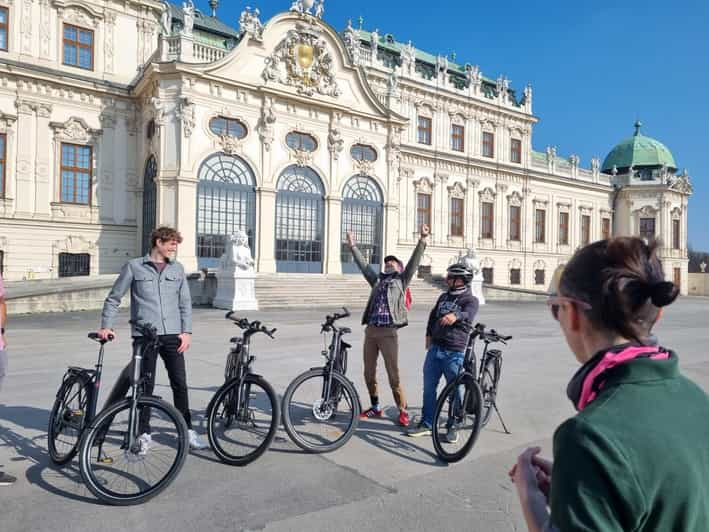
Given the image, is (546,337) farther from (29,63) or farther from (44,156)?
(29,63)

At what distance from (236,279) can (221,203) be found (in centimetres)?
754

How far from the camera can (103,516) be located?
359cm

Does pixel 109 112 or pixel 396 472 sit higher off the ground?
pixel 109 112

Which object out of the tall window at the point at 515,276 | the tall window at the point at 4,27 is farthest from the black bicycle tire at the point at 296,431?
the tall window at the point at 515,276

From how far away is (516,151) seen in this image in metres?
41.2

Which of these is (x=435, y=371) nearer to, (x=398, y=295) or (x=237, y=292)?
(x=398, y=295)

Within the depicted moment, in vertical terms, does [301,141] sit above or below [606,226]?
above

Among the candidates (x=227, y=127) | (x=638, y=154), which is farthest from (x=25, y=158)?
(x=638, y=154)

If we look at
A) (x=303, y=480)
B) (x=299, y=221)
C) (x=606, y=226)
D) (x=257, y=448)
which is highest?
(x=606, y=226)

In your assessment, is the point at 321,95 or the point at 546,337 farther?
the point at 321,95

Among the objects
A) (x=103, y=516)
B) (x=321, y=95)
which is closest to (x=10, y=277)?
(x=321, y=95)

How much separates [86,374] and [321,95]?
85.4ft

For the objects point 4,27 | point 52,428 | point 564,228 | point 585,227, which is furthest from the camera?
point 585,227

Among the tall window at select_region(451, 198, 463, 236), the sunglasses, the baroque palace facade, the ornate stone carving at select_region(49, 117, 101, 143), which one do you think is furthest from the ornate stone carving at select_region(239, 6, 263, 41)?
the sunglasses
